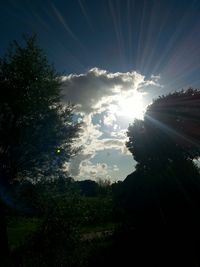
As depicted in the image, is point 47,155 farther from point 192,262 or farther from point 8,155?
point 192,262

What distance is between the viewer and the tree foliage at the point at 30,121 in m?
15.9

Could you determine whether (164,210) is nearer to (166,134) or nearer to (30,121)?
(30,121)

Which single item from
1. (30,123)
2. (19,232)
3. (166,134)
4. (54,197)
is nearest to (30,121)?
(30,123)

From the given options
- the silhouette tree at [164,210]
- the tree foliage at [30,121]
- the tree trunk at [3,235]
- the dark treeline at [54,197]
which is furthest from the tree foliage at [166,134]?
the tree trunk at [3,235]

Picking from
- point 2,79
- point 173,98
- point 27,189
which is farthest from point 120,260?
point 173,98

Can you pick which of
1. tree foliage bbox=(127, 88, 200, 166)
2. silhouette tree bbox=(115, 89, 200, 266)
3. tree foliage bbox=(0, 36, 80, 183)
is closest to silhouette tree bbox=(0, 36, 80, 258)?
tree foliage bbox=(0, 36, 80, 183)

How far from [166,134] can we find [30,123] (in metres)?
Result: 23.8

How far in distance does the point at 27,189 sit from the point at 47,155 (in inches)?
78.5

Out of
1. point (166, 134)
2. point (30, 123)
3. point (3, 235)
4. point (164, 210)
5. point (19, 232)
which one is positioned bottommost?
point (3, 235)

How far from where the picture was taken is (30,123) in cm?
1675

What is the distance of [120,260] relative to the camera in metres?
14.5

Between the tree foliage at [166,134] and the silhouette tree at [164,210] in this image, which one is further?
the tree foliage at [166,134]

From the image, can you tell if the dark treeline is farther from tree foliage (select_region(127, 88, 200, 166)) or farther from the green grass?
tree foliage (select_region(127, 88, 200, 166))

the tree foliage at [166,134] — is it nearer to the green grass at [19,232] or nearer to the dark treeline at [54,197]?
the dark treeline at [54,197]
